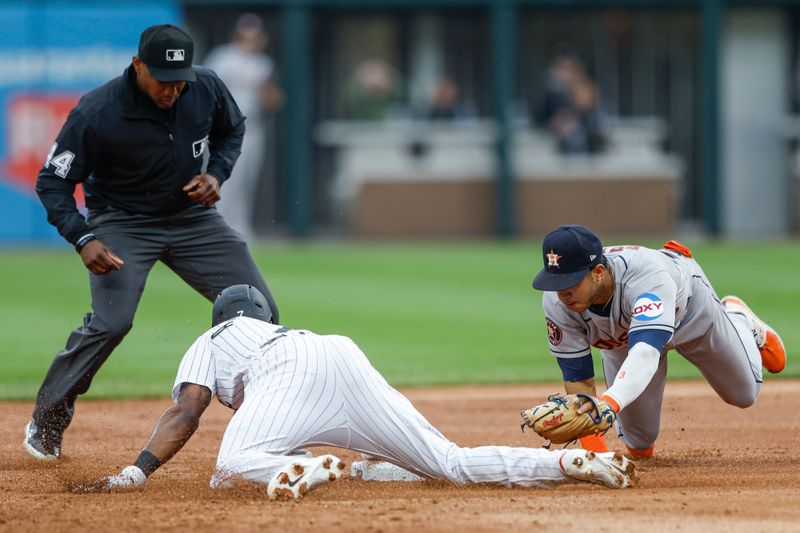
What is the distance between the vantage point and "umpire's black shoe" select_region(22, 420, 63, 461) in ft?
20.1

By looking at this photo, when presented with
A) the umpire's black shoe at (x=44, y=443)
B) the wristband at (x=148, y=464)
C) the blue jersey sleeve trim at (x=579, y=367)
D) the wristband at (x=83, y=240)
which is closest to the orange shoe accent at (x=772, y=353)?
the blue jersey sleeve trim at (x=579, y=367)

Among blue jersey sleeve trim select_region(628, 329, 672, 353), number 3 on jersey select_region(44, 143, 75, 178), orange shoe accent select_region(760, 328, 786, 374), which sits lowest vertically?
orange shoe accent select_region(760, 328, 786, 374)

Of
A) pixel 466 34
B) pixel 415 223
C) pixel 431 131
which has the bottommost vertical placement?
pixel 415 223

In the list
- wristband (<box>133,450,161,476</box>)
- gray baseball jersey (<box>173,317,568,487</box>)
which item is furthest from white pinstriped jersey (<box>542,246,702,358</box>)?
wristband (<box>133,450,161,476</box>)

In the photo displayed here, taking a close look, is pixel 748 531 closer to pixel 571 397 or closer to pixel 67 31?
pixel 571 397

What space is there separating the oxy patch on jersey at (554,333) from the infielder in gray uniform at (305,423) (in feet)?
2.18

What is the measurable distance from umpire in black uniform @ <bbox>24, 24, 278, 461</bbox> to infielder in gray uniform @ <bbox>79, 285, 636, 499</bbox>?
26.6 inches

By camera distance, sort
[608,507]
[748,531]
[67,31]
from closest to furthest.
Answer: [748,531] → [608,507] → [67,31]

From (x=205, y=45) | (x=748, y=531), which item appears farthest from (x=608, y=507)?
(x=205, y=45)

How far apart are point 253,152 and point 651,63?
688 cm

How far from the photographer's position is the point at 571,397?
4984 millimetres

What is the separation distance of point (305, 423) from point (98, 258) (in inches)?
60.4

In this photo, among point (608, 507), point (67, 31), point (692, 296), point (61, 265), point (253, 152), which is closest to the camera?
point (608, 507)

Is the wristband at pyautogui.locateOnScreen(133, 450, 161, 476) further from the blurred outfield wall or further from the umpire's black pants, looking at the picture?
the blurred outfield wall
